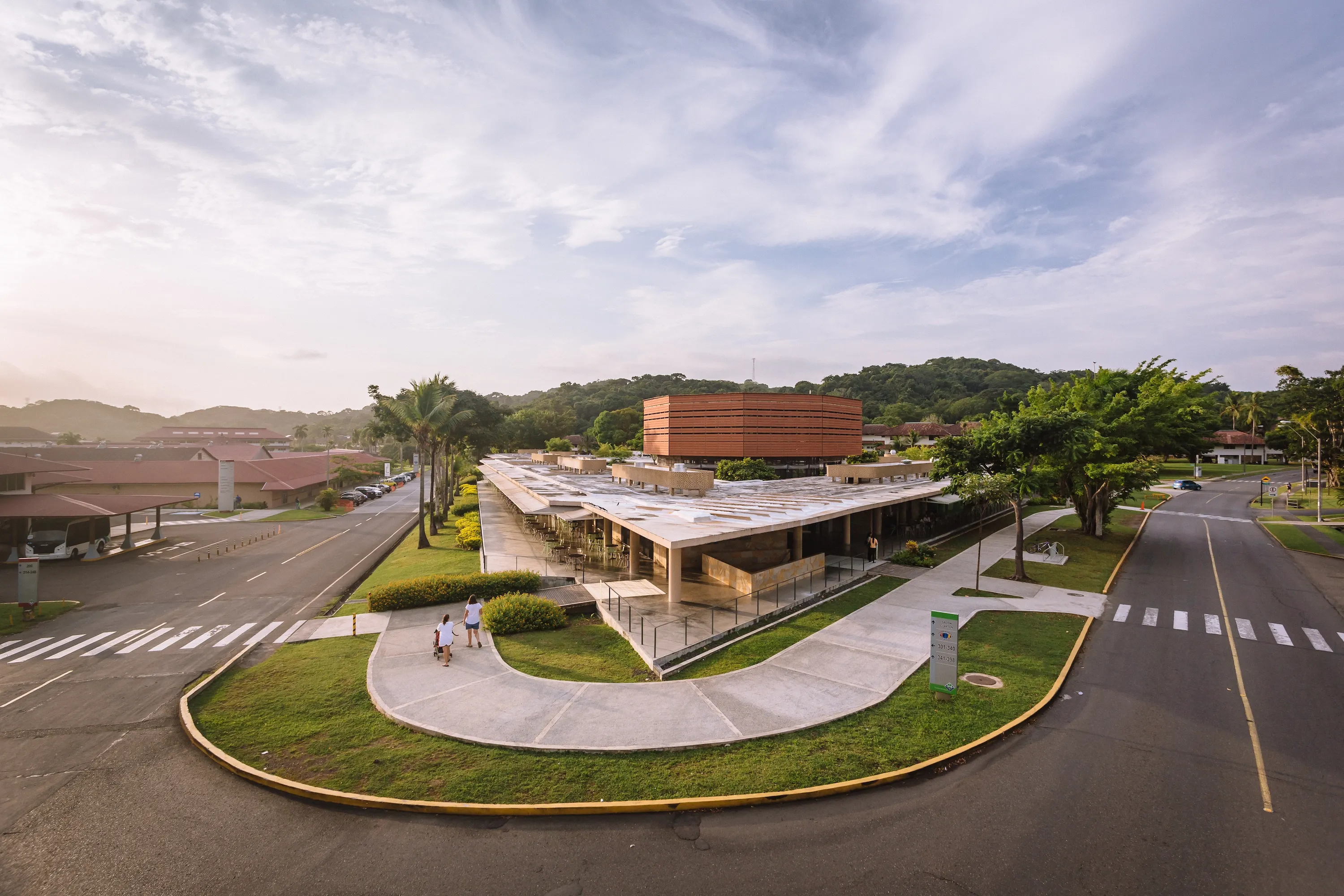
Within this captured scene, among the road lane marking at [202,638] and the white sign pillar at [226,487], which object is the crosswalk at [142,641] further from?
the white sign pillar at [226,487]

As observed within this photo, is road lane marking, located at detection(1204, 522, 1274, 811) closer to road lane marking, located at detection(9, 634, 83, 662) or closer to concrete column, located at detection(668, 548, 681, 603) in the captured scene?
concrete column, located at detection(668, 548, 681, 603)

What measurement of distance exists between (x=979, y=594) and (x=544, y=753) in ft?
59.1

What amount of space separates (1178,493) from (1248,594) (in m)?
50.9

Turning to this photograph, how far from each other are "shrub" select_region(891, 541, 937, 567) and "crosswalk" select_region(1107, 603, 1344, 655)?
7539 millimetres

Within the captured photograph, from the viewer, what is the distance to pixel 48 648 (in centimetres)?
1733

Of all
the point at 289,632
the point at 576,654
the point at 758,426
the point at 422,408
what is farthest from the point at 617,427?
the point at 576,654

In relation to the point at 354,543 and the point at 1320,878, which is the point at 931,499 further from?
the point at 354,543

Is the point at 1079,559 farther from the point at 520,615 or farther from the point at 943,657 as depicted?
the point at 520,615

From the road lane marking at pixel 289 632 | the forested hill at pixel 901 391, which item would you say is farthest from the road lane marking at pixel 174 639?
the forested hill at pixel 901 391

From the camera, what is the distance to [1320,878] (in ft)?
23.9

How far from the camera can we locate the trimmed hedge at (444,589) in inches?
789

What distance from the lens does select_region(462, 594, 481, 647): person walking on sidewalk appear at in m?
15.6

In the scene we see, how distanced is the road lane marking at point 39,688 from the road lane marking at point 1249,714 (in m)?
25.0

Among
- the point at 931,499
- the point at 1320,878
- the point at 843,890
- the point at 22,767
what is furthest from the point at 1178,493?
the point at 22,767
